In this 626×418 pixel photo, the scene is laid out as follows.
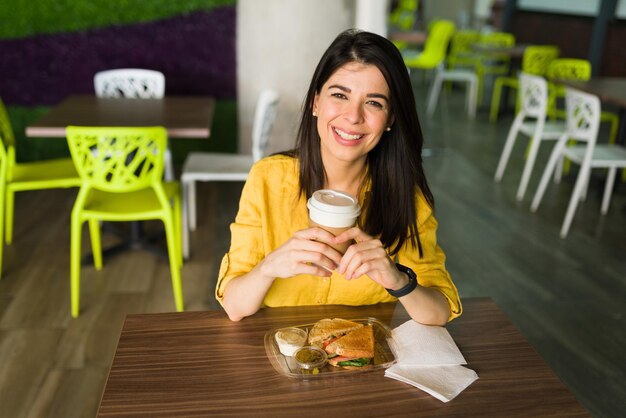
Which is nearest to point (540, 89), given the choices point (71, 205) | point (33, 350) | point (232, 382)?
point (71, 205)

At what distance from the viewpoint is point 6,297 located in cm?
301

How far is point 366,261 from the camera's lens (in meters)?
1.14

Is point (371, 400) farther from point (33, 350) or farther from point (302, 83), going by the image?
point (302, 83)

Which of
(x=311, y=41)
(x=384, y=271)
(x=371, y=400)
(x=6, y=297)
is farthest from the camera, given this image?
(x=311, y=41)

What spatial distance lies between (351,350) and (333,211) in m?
0.30

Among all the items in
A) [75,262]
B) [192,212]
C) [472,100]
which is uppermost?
[472,100]

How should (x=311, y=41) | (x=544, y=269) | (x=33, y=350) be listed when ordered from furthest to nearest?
(x=311, y=41) → (x=544, y=269) → (x=33, y=350)

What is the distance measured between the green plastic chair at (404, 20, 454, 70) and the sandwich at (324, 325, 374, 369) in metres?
6.07

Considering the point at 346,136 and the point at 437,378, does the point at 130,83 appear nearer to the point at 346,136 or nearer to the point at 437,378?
the point at 346,136

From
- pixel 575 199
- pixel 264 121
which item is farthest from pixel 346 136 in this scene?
pixel 575 199

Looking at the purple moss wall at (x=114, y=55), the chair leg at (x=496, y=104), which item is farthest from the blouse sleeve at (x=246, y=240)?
the chair leg at (x=496, y=104)

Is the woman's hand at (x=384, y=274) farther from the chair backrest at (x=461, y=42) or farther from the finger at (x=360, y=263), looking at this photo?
the chair backrest at (x=461, y=42)

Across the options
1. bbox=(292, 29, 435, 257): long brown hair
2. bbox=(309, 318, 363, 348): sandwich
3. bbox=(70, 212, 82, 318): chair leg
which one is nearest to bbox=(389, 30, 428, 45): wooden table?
bbox=(70, 212, 82, 318): chair leg

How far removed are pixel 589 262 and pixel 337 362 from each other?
301 centimetres
